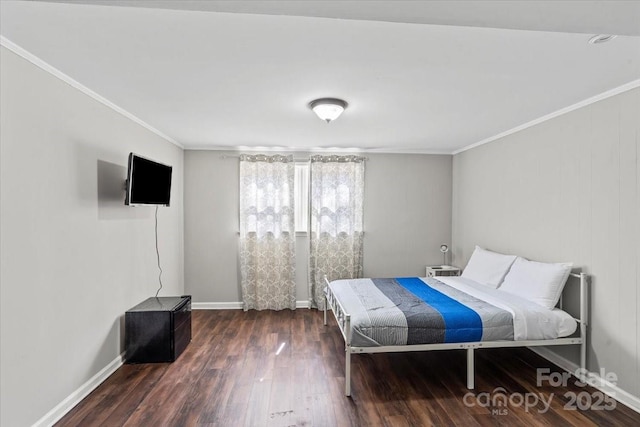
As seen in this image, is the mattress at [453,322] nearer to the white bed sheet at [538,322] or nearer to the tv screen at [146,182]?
the white bed sheet at [538,322]

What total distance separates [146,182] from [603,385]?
4.57 m

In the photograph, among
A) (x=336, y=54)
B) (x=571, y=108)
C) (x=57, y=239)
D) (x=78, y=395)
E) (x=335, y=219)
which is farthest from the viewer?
(x=335, y=219)

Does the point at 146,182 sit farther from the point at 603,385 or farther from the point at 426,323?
the point at 603,385

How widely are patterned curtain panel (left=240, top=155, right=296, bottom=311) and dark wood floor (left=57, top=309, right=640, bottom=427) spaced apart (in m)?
1.21

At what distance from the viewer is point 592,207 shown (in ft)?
9.53

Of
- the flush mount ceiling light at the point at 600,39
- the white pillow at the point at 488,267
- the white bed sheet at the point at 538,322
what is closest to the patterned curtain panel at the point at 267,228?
the white pillow at the point at 488,267

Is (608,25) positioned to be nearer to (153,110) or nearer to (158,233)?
(153,110)

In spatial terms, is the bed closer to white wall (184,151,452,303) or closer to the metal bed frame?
the metal bed frame

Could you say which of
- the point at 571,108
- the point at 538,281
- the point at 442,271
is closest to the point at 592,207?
the point at 538,281

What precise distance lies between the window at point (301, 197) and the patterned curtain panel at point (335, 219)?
0.44 feet

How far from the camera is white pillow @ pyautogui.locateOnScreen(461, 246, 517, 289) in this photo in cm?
376

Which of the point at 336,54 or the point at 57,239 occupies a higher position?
the point at 336,54

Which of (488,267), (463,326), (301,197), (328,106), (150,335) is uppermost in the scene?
(328,106)

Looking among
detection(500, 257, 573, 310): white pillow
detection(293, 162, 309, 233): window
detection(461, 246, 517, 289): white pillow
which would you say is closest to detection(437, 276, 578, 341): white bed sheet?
detection(500, 257, 573, 310): white pillow
